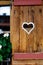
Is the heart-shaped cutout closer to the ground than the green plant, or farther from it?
farther from it

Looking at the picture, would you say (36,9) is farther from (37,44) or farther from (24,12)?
(37,44)

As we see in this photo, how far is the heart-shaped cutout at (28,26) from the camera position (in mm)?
5359

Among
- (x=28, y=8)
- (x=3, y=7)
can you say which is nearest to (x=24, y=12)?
(x=28, y=8)

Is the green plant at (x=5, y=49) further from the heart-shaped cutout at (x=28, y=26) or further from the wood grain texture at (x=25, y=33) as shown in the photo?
the heart-shaped cutout at (x=28, y=26)

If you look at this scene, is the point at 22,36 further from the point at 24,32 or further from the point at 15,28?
the point at 15,28

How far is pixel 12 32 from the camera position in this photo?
212 inches

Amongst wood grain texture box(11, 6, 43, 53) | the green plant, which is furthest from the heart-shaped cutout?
the green plant

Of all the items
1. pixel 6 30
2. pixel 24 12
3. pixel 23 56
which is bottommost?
pixel 23 56

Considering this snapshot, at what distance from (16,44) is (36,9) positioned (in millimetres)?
659

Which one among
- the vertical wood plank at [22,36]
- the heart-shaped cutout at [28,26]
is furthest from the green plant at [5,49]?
the heart-shaped cutout at [28,26]

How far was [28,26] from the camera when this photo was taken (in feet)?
17.7

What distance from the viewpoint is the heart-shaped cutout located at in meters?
5.36

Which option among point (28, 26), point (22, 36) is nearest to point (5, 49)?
point (22, 36)

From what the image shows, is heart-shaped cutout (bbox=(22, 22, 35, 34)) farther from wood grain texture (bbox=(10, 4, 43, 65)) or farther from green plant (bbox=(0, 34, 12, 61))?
green plant (bbox=(0, 34, 12, 61))
